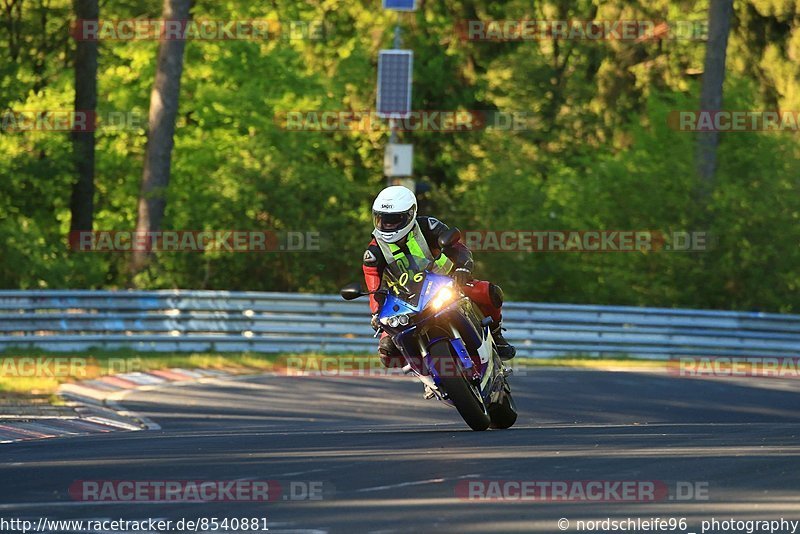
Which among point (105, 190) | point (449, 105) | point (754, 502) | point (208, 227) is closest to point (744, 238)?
point (208, 227)

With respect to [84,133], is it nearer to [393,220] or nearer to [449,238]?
[393,220]

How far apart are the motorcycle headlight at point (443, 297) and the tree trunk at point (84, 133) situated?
2348 cm

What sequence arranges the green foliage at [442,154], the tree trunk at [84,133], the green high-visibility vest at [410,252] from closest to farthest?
1. the green high-visibility vest at [410,252]
2. the green foliage at [442,154]
3. the tree trunk at [84,133]

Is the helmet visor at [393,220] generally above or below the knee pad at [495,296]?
above

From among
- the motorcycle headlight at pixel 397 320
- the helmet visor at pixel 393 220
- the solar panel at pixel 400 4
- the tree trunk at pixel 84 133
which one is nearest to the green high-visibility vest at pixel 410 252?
the helmet visor at pixel 393 220

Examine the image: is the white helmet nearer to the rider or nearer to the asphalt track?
the rider

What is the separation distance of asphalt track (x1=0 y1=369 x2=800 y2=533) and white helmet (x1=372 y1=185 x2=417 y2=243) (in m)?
1.67

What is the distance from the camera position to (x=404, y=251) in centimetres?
1295

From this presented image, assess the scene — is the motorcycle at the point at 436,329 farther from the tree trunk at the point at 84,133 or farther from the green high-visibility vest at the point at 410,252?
the tree trunk at the point at 84,133

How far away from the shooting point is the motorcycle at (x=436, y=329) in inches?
496

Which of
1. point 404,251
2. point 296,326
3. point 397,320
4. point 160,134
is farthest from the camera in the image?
point 160,134

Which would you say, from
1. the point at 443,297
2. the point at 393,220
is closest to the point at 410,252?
the point at 393,220

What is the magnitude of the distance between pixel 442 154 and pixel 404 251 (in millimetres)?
30752

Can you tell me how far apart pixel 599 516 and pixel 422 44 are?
3420cm
